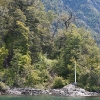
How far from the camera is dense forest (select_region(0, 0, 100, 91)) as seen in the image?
4916 centimetres

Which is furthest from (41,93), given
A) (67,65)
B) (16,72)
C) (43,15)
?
(43,15)

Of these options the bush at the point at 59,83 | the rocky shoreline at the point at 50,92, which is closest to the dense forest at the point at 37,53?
the bush at the point at 59,83

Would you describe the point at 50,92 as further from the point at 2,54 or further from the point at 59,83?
the point at 2,54

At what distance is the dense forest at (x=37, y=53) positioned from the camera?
161 feet

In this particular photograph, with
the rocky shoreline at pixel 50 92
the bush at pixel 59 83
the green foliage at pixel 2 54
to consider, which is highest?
the green foliage at pixel 2 54

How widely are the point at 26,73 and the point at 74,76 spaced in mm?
8557

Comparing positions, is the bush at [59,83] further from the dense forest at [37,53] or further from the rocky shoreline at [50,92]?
the rocky shoreline at [50,92]

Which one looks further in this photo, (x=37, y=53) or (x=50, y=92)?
(x=37, y=53)

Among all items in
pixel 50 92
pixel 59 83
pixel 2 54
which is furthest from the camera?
pixel 2 54

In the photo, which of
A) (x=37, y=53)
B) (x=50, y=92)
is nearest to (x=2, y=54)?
(x=37, y=53)

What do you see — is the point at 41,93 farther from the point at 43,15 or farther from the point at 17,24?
the point at 43,15

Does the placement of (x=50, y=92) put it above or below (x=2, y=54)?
below

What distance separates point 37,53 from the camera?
5678 cm

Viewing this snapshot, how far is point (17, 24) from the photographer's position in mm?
52812
